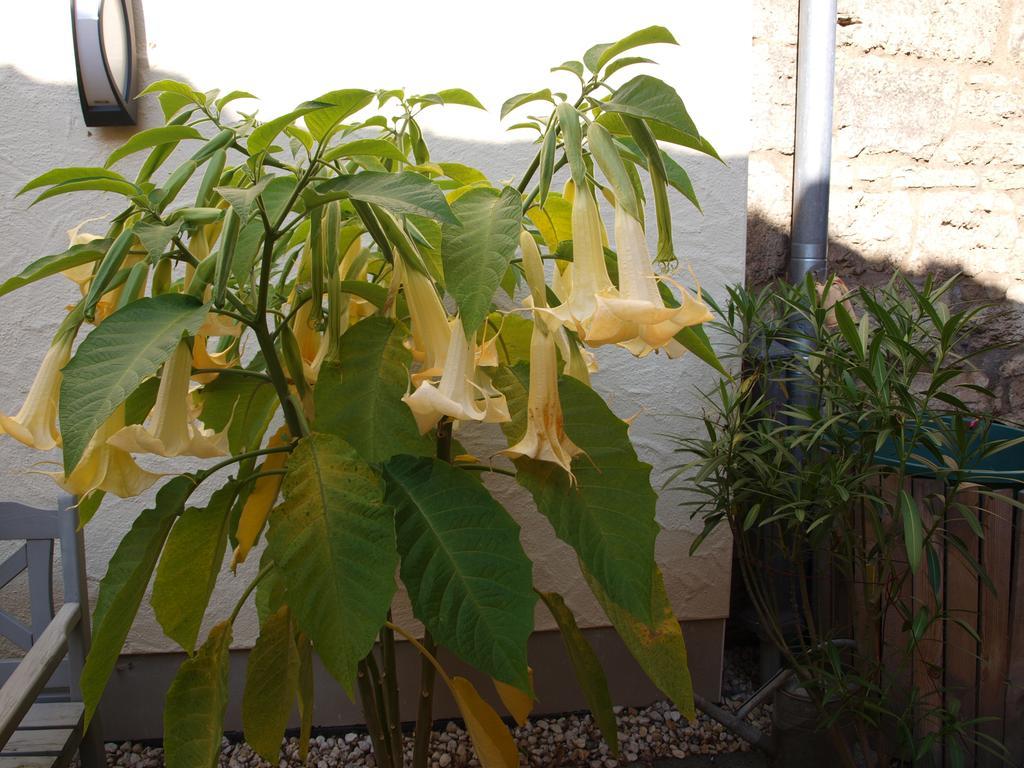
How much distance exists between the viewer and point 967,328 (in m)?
1.53

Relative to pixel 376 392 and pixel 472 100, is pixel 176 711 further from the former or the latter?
pixel 472 100

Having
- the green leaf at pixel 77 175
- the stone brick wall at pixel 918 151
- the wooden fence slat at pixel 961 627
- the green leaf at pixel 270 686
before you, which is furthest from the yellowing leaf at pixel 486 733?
the stone brick wall at pixel 918 151

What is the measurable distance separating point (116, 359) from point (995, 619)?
164 cm

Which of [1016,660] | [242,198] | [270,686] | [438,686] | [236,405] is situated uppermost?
[242,198]

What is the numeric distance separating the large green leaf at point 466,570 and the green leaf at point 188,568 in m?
0.23

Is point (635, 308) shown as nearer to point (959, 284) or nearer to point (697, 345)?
point (697, 345)

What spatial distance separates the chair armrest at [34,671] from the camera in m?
1.17

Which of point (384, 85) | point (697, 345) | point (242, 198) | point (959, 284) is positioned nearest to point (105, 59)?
point (384, 85)

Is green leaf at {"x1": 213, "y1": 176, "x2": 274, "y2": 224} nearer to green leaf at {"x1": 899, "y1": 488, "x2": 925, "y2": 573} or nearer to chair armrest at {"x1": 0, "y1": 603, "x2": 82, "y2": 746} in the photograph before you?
chair armrest at {"x1": 0, "y1": 603, "x2": 82, "y2": 746}

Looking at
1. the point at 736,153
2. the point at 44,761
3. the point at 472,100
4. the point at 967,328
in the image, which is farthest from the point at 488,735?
the point at 736,153

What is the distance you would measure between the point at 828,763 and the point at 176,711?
136 centimetres

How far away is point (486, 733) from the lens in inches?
48.1

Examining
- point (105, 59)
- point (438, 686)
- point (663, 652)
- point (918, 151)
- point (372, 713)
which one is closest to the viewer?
point (663, 652)

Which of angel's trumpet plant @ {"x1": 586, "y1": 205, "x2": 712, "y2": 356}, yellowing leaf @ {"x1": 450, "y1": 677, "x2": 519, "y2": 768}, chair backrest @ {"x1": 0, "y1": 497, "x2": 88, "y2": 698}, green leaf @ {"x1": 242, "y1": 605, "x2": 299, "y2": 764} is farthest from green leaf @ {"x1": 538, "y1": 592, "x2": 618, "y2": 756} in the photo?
chair backrest @ {"x1": 0, "y1": 497, "x2": 88, "y2": 698}
